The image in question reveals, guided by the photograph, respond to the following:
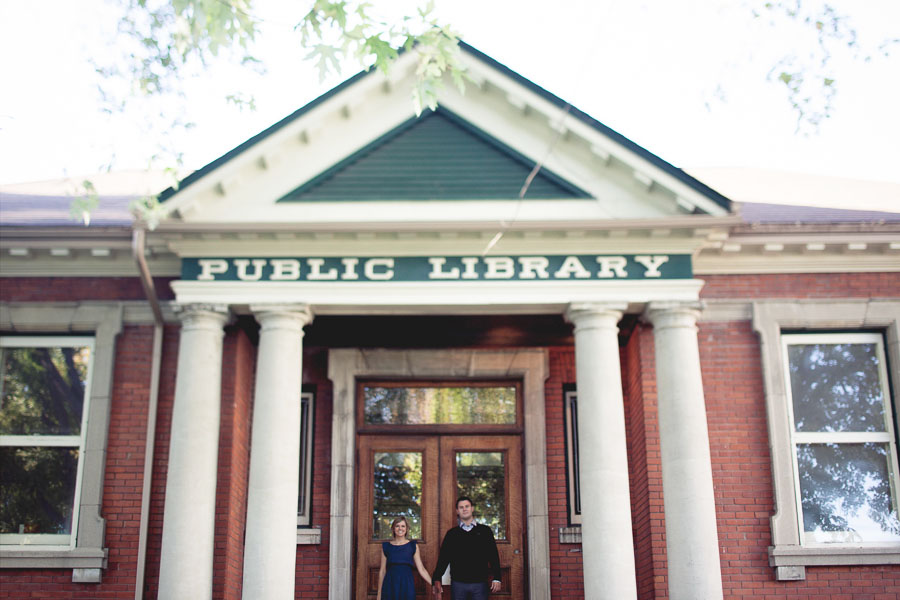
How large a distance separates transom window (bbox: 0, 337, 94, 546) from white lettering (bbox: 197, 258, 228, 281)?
1929 millimetres

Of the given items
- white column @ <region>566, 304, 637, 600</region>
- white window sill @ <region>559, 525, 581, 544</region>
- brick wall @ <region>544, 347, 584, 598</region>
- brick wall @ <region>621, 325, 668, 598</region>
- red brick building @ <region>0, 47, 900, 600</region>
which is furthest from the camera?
white window sill @ <region>559, 525, 581, 544</region>

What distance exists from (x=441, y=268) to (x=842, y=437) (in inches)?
199

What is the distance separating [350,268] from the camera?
1125cm

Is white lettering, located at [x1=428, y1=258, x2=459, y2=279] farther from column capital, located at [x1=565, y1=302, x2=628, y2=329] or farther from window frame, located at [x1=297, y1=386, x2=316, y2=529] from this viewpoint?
window frame, located at [x1=297, y1=386, x2=316, y2=529]

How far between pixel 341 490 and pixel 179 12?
671 centimetres

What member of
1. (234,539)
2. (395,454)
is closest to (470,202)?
(395,454)

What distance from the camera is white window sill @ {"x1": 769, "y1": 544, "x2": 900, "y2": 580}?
435 inches

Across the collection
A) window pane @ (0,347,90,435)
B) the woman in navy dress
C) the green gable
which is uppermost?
the green gable

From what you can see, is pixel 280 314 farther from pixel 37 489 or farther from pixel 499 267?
pixel 37 489

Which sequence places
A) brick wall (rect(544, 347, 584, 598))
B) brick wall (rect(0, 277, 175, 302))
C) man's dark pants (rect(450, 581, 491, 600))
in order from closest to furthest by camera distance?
man's dark pants (rect(450, 581, 491, 600))
brick wall (rect(0, 277, 175, 302))
brick wall (rect(544, 347, 584, 598))

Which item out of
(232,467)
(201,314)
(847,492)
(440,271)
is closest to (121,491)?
(232,467)

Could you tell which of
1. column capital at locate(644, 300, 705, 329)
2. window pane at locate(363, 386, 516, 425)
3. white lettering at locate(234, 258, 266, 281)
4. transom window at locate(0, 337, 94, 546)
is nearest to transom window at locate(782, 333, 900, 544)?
column capital at locate(644, 300, 705, 329)

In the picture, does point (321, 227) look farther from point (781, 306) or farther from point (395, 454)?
point (781, 306)

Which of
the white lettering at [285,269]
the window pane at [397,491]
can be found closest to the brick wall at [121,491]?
the white lettering at [285,269]
